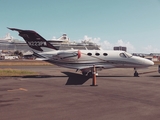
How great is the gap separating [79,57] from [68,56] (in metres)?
1.35

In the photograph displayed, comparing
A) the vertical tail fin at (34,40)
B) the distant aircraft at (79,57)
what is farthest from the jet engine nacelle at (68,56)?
the vertical tail fin at (34,40)

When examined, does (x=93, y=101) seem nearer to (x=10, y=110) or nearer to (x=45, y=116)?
(x=45, y=116)

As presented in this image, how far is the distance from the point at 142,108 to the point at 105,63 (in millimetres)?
15162

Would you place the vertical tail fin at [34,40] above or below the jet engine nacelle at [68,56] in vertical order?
above

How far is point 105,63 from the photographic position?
23922mm

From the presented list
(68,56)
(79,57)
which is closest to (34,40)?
(68,56)

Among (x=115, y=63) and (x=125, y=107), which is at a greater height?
(x=115, y=63)

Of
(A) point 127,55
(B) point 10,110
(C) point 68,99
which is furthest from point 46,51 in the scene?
(B) point 10,110

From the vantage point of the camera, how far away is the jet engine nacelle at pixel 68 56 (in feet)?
74.9

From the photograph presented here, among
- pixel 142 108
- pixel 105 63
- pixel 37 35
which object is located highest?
pixel 37 35

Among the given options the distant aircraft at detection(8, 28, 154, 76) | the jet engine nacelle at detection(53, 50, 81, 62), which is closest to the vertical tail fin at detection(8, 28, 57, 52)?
the distant aircraft at detection(8, 28, 154, 76)

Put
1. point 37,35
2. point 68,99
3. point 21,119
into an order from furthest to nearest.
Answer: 1. point 37,35
2. point 68,99
3. point 21,119

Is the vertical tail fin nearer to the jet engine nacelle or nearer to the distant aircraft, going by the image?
the distant aircraft

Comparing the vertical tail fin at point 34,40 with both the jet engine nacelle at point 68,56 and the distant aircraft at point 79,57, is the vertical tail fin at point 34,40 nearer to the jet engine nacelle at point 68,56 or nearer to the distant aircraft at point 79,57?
the distant aircraft at point 79,57
